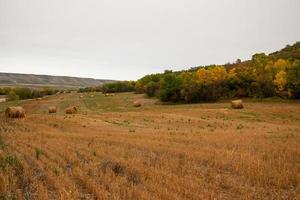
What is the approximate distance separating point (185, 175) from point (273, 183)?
7.57 ft

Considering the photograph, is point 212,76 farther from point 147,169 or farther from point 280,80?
point 147,169

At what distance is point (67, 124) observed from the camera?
88.2 ft

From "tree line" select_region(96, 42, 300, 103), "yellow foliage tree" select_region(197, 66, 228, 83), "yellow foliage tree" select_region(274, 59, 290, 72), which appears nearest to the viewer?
"tree line" select_region(96, 42, 300, 103)

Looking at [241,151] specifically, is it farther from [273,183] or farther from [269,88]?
[269,88]

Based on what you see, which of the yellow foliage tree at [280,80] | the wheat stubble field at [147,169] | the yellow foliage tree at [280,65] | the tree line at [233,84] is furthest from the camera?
the yellow foliage tree at [280,65]

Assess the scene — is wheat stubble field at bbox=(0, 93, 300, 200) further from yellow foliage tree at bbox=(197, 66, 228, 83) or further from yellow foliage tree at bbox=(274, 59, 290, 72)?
yellow foliage tree at bbox=(197, 66, 228, 83)

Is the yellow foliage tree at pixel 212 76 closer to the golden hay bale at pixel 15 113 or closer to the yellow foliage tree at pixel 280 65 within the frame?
the yellow foliage tree at pixel 280 65

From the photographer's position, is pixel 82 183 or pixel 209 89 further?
pixel 209 89

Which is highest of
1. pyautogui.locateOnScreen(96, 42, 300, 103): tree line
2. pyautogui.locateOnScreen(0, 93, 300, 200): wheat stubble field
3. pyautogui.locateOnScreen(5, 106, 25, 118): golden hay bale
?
pyautogui.locateOnScreen(96, 42, 300, 103): tree line

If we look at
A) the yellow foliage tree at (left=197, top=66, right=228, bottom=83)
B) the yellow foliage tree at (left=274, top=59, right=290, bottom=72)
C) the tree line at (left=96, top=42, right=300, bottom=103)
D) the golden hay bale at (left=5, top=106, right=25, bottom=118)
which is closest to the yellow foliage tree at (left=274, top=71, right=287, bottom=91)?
the tree line at (left=96, top=42, right=300, bottom=103)

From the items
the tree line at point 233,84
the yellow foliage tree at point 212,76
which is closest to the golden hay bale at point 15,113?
the tree line at point 233,84

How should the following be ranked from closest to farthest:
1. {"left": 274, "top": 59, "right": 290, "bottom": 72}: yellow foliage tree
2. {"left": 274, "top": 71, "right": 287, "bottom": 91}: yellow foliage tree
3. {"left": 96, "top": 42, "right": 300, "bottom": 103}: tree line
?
{"left": 274, "top": 71, "right": 287, "bottom": 91}: yellow foliage tree < {"left": 96, "top": 42, "right": 300, "bottom": 103}: tree line < {"left": 274, "top": 59, "right": 290, "bottom": 72}: yellow foliage tree

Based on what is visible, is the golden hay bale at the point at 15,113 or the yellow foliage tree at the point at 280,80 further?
the yellow foliage tree at the point at 280,80

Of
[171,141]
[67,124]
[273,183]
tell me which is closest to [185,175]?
[273,183]
